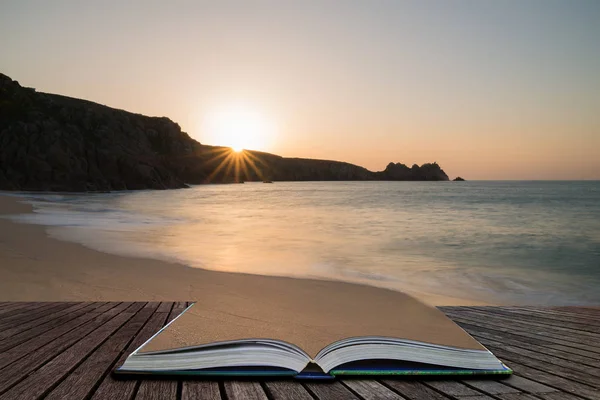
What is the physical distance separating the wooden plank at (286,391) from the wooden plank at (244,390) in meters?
0.05

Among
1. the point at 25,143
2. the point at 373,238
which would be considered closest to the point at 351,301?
the point at 373,238

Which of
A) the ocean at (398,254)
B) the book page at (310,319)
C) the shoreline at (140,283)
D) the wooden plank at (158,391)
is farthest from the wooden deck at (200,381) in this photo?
the ocean at (398,254)

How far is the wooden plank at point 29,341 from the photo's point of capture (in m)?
3.18

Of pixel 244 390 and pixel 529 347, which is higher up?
pixel 244 390

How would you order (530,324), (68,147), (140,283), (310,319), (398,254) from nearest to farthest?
(530,324) → (310,319) → (140,283) → (398,254) → (68,147)

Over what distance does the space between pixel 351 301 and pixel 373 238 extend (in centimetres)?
1369

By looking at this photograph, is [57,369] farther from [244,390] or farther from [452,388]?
[452,388]

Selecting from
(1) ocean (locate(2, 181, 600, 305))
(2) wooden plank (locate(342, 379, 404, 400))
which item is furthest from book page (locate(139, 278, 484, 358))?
(1) ocean (locate(2, 181, 600, 305))

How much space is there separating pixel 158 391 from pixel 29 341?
1.82 meters

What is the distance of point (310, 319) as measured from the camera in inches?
270

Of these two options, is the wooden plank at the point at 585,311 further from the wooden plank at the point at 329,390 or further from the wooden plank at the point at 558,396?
the wooden plank at the point at 329,390

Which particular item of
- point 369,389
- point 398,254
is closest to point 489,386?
point 369,389

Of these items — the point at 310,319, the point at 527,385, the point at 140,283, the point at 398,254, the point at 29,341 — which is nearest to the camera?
the point at 527,385

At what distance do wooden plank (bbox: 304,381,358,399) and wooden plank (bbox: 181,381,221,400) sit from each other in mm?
524
